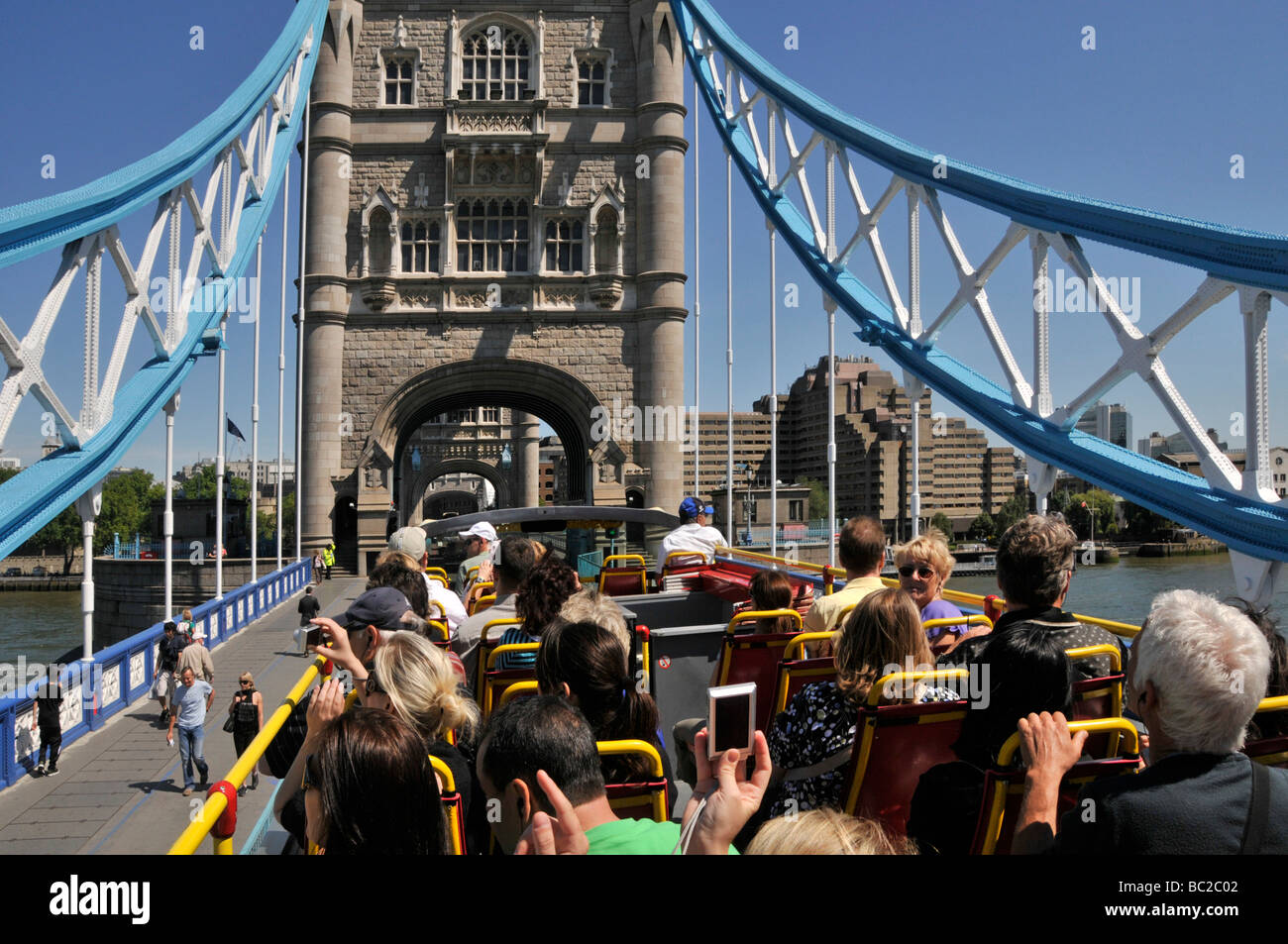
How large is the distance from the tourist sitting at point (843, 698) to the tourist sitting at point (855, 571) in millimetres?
1290

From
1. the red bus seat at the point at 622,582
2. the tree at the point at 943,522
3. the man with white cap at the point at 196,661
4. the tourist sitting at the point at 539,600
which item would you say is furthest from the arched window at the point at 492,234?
the tree at the point at 943,522

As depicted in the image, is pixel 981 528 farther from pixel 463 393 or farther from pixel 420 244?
pixel 420 244

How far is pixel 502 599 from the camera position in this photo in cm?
506

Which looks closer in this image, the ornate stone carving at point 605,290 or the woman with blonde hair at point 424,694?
the woman with blonde hair at point 424,694

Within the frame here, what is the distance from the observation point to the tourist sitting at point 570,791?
1.88 metres

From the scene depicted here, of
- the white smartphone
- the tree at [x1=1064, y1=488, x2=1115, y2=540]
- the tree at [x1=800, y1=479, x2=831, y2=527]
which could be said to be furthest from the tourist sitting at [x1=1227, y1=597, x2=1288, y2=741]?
the tree at [x1=800, y1=479, x2=831, y2=527]

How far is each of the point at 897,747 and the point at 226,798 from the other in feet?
5.62

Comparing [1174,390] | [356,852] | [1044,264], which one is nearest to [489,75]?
[1044,264]

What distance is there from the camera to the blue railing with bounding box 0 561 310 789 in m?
7.96

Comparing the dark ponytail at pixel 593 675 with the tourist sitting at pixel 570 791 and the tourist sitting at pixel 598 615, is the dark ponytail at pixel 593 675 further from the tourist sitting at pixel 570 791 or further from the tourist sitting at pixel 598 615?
the tourist sitting at pixel 570 791

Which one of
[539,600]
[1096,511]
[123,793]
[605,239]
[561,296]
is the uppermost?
Result: [605,239]

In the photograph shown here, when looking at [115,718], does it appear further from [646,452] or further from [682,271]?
[682,271]

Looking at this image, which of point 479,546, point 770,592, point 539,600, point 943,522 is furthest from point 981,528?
point 539,600

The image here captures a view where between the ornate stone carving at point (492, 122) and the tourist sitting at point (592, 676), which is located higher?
the ornate stone carving at point (492, 122)
